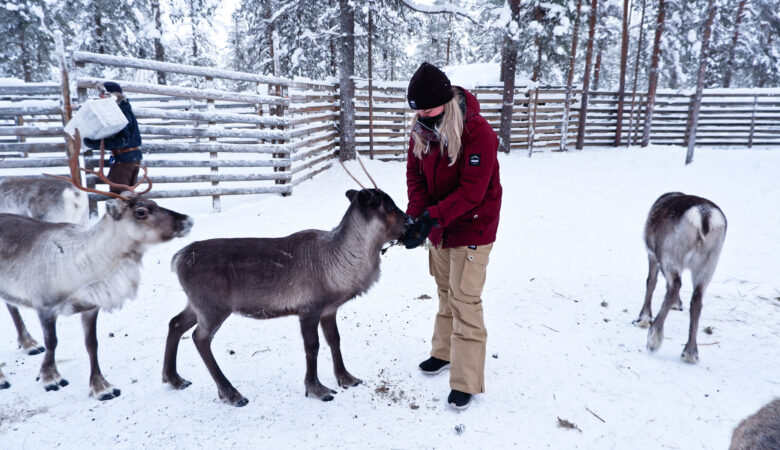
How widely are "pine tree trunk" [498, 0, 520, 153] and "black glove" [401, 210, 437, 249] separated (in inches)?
520

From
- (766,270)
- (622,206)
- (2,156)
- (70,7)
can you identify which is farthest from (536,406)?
(70,7)

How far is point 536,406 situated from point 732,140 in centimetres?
2241

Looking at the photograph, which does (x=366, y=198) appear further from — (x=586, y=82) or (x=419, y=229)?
(x=586, y=82)

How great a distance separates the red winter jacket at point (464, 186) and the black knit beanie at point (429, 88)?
0.25m

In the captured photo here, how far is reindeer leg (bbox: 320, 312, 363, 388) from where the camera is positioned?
3.56 metres

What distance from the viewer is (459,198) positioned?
311cm

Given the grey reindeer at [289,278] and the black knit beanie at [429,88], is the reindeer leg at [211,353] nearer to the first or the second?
the grey reindeer at [289,278]

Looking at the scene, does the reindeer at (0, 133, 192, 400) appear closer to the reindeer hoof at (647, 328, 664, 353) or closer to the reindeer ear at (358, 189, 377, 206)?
the reindeer ear at (358, 189, 377, 206)

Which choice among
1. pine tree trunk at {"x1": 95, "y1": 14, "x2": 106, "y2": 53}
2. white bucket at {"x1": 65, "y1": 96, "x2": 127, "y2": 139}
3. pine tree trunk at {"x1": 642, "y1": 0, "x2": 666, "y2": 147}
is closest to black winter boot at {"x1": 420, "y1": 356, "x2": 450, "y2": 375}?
white bucket at {"x1": 65, "y1": 96, "x2": 127, "y2": 139}

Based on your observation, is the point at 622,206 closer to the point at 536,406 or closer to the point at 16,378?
the point at 536,406

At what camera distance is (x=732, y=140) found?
19484 millimetres

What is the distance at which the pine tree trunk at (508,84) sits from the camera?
622 inches

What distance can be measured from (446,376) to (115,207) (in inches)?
122

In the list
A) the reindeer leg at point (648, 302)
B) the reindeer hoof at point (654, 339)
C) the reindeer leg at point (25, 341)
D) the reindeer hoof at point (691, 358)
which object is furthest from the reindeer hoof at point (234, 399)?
the reindeer leg at point (648, 302)
